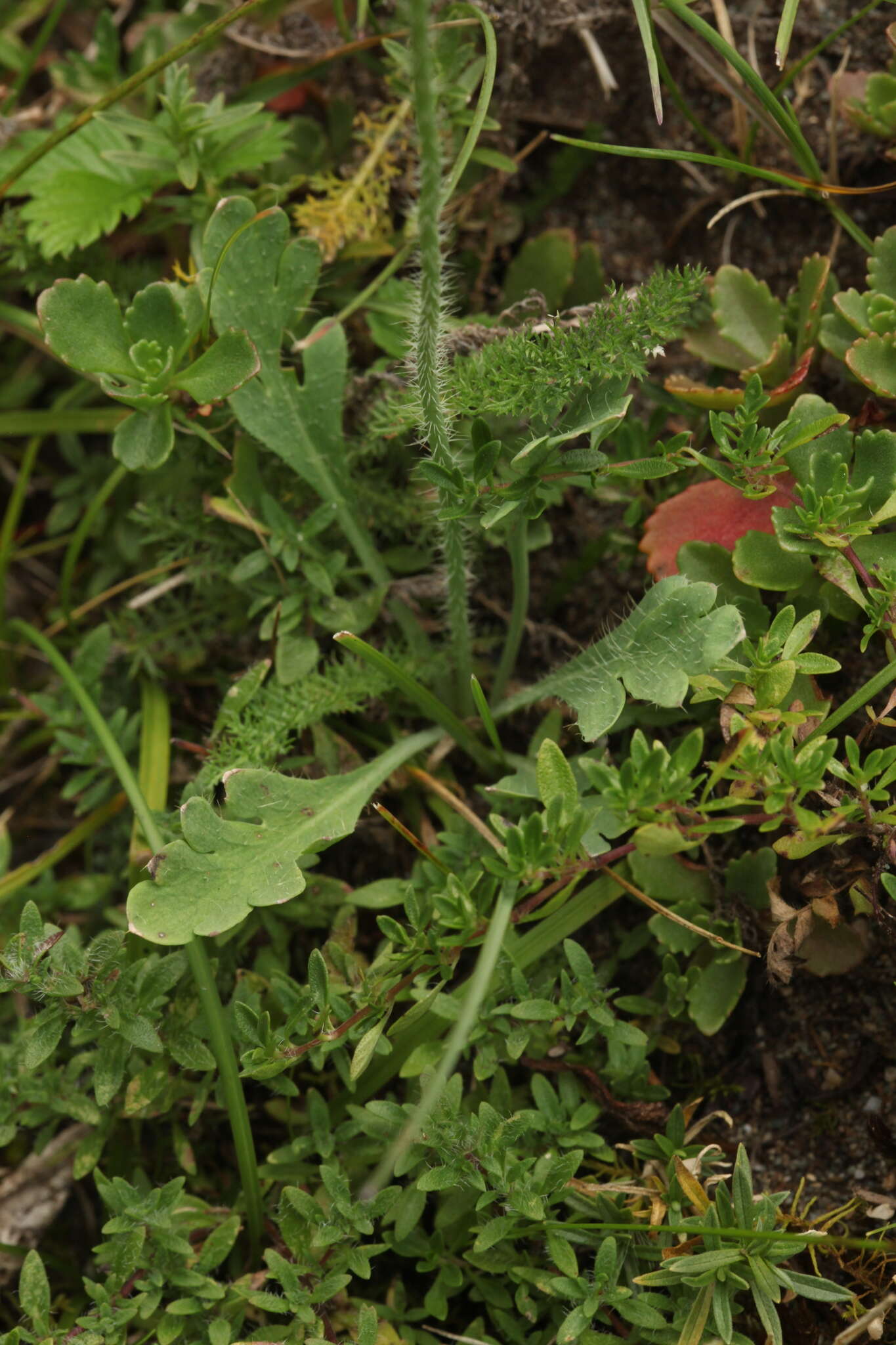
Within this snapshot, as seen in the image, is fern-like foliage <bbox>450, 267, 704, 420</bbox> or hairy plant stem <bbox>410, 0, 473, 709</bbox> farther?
fern-like foliage <bbox>450, 267, 704, 420</bbox>

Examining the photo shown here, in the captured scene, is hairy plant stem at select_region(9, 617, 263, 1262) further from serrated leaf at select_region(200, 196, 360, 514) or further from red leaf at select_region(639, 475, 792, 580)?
red leaf at select_region(639, 475, 792, 580)

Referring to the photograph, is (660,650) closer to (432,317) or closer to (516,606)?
(516,606)

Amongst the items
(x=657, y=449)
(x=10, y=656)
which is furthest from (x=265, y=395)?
(x=10, y=656)

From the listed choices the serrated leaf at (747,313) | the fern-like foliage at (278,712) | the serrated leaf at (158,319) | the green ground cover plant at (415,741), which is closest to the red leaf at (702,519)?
the green ground cover plant at (415,741)

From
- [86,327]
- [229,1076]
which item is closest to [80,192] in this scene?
[86,327]

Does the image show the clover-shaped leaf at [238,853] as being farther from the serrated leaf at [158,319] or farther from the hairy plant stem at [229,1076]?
the serrated leaf at [158,319]

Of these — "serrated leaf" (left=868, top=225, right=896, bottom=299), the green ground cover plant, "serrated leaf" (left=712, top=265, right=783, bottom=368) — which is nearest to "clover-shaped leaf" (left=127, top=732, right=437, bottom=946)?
the green ground cover plant
